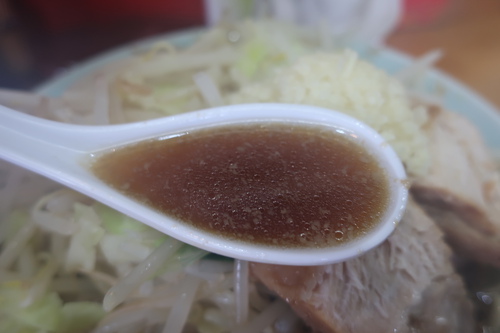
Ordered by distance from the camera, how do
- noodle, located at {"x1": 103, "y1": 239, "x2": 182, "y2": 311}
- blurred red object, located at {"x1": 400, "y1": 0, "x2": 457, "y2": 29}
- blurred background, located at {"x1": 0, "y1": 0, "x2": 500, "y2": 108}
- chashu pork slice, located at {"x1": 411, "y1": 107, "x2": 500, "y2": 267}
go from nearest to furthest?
noodle, located at {"x1": 103, "y1": 239, "x2": 182, "y2": 311} → chashu pork slice, located at {"x1": 411, "y1": 107, "x2": 500, "y2": 267} → blurred background, located at {"x1": 0, "y1": 0, "x2": 500, "y2": 108} → blurred red object, located at {"x1": 400, "y1": 0, "x2": 457, "y2": 29}

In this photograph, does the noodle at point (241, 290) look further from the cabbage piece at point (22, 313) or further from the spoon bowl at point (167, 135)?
the cabbage piece at point (22, 313)

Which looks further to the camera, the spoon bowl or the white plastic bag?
the white plastic bag

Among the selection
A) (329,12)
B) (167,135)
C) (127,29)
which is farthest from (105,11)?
(167,135)

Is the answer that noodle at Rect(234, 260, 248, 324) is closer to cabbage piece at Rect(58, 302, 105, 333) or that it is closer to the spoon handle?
cabbage piece at Rect(58, 302, 105, 333)

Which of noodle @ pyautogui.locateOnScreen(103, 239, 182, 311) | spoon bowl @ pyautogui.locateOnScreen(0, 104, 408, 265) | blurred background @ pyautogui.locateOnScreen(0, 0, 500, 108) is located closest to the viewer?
spoon bowl @ pyautogui.locateOnScreen(0, 104, 408, 265)

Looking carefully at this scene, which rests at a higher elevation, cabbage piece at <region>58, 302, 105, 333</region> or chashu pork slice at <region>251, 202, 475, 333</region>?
chashu pork slice at <region>251, 202, 475, 333</region>

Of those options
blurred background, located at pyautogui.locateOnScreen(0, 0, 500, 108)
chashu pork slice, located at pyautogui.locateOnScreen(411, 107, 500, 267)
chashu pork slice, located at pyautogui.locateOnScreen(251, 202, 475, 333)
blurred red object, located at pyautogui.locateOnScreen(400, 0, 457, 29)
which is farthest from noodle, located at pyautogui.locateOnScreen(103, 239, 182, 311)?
blurred red object, located at pyautogui.locateOnScreen(400, 0, 457, 29)

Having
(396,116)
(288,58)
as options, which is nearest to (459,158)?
(396,116)
